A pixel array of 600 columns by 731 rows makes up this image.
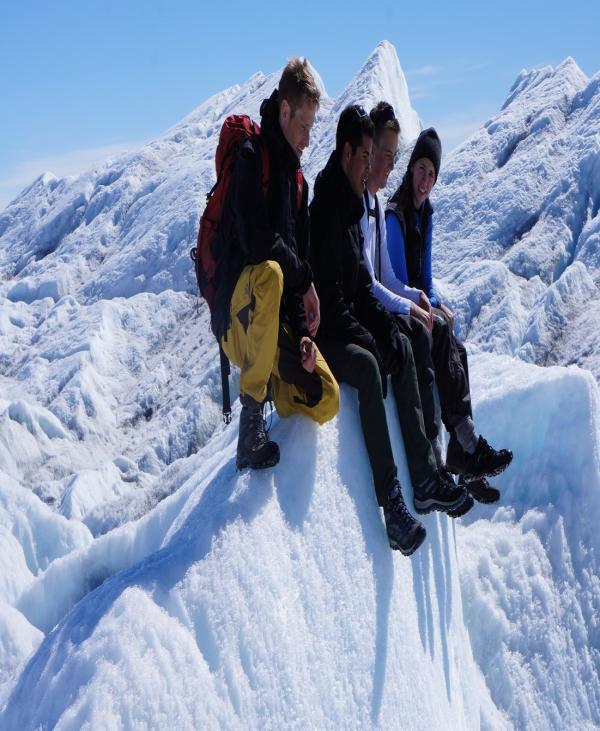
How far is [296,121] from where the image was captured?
354 centimetres

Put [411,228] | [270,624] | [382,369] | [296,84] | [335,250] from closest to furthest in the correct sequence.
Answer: [270,624] < [296,84] < [335,250] < [382,369] < [411,228]

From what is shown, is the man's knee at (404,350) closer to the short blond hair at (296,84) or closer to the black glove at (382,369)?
the black glove at (382,369)

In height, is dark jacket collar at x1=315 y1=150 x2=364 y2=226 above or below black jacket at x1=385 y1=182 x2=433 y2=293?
above

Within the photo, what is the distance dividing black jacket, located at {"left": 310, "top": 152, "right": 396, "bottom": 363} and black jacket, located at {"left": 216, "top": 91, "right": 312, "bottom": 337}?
0.70 ft

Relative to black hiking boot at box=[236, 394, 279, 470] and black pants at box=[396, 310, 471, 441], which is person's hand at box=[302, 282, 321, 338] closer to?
black hiking boot at box=[236, 394, 279, 470]

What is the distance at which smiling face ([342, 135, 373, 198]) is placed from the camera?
13.3 feet

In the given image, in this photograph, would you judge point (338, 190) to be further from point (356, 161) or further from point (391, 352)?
point (391, 352)

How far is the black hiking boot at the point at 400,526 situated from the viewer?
3.77 metres

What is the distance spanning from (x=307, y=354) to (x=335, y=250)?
67cm

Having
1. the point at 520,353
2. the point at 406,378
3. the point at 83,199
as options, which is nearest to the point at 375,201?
the point at 406,378

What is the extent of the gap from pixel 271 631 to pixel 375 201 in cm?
256

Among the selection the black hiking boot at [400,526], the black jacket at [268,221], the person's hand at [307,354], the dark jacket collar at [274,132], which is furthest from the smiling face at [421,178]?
the black hiking boot at [400,526]

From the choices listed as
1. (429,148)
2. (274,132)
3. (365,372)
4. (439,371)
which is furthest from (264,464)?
(429,148)

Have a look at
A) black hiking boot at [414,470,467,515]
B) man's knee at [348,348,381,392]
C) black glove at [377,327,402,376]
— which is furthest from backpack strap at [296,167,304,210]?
black hiking boot at [414,470,467,515]
